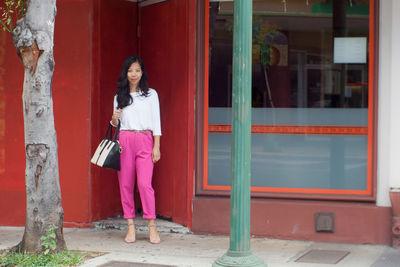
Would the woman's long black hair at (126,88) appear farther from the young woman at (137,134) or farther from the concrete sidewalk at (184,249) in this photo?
the concrete sidewalk at (184,249)

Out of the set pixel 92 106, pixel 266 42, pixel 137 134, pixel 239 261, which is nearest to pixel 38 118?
pixel 137 134

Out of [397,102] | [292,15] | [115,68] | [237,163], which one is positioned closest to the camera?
[237,163]

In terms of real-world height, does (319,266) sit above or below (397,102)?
below

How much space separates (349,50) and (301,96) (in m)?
0.73

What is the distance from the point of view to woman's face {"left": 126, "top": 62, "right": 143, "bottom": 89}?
673 cm

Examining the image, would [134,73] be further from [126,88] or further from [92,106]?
[92,106]

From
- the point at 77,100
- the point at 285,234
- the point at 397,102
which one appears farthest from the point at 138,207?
the point at 397,102

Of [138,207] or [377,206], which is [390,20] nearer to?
[377,206]

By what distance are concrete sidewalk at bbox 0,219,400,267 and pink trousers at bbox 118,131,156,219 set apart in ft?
1.61

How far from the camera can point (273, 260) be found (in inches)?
236

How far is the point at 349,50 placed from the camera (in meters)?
6.89

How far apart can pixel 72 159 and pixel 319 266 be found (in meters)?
3.30

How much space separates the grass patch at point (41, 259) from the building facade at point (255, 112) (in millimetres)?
1691

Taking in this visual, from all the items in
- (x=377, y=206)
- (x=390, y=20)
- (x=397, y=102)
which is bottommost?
(x=377, y=206)
